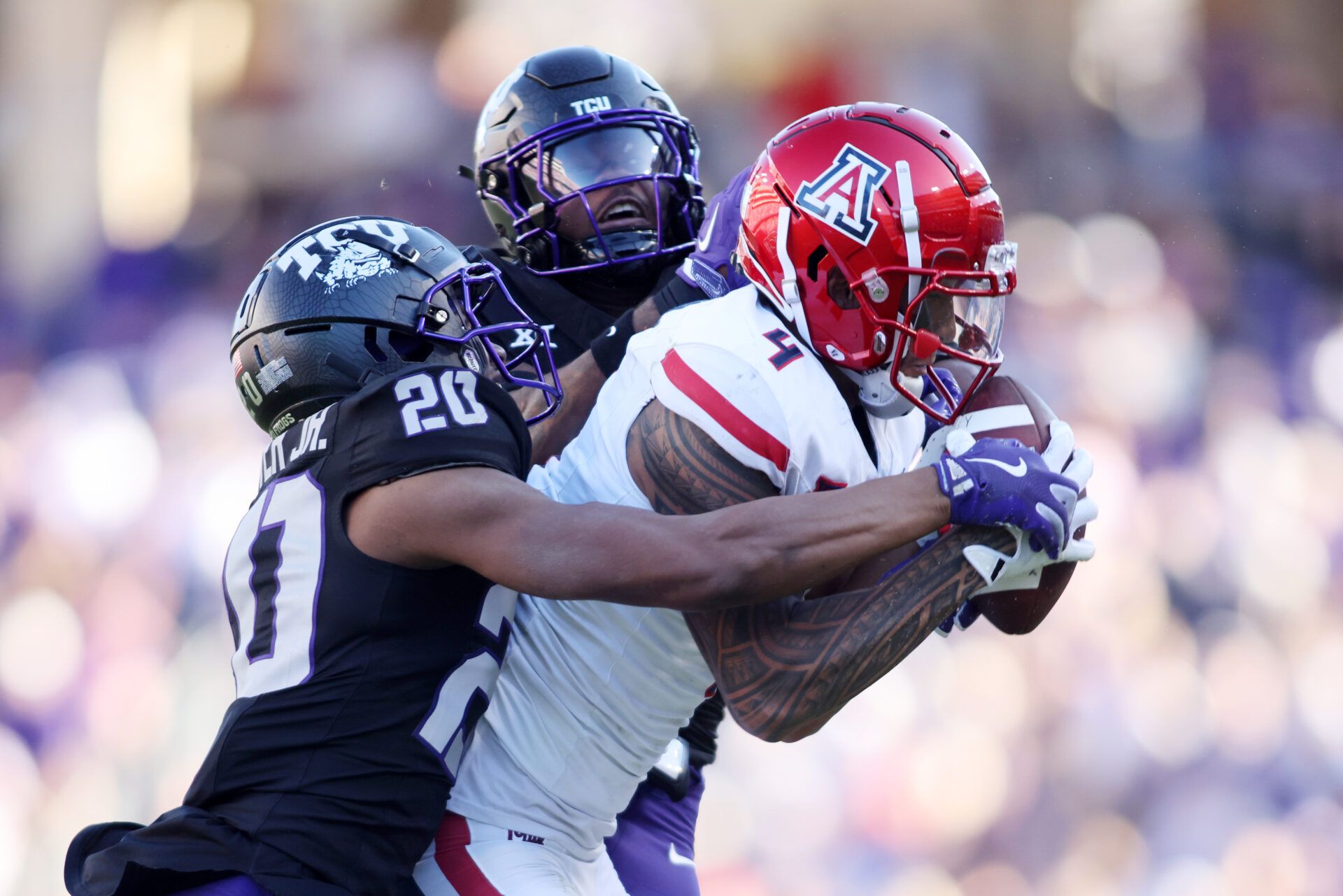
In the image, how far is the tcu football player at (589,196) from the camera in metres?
3.19

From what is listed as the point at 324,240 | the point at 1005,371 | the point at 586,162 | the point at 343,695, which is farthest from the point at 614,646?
the point at 1005,371

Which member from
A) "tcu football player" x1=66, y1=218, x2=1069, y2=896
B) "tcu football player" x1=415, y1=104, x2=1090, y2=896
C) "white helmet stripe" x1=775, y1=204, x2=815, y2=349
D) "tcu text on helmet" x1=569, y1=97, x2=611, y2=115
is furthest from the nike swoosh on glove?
"tcu text on helmet" x1=569, y1=97, x2=611, y2=115

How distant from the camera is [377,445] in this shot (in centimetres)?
199

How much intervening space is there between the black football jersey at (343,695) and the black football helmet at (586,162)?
3.88ft

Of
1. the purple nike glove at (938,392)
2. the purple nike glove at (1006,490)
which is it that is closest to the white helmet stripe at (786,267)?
the purple nike glove at (938,392)

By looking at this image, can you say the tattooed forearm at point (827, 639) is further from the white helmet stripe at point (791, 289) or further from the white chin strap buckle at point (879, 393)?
the white helmet stripe at point (791, 289)

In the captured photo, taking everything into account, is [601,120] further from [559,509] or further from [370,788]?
[370,788]

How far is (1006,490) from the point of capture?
75.5 inches

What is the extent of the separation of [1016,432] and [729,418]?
1.46 ft

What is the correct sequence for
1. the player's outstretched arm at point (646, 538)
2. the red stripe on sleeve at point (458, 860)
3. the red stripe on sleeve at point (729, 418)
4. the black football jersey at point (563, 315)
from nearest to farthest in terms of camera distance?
the player's outstretched arm at point (646, 538) < the red stripe on sleeve at point (729, 418) < the red stripe on sleeve at point (458, 860) < the black football jersey at point (563, 315)

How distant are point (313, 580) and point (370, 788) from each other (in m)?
0.30

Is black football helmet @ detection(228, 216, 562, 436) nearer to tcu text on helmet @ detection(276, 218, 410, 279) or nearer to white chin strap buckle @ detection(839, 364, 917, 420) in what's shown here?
tcu text on helmet @ detection(276, 218, 410, 279)

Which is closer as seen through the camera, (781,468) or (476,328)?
(781,468)

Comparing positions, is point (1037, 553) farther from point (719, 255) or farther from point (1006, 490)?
point (719, 255)
